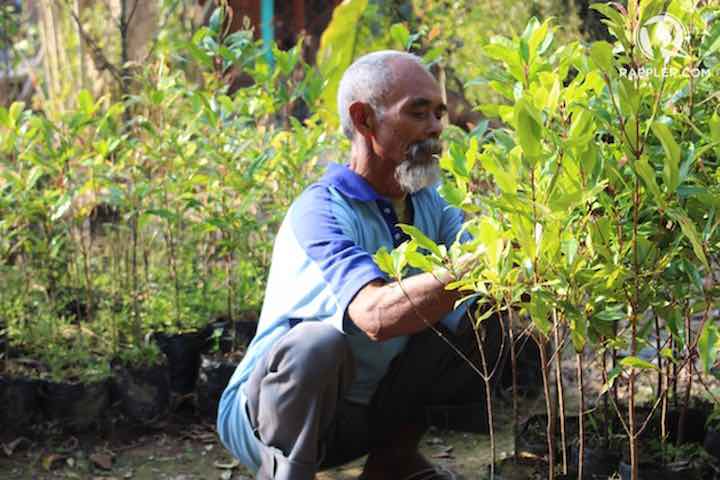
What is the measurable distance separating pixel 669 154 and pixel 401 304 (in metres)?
0.69

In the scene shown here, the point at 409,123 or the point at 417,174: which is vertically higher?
the point at 409,123

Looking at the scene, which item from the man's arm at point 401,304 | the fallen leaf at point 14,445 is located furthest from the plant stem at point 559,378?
the fallen leaf at point 14,445

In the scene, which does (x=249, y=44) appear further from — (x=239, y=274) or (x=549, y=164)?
(x=549, y=164)

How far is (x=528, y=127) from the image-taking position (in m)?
1.55

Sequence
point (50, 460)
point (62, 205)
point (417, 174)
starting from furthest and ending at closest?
1. point (62, 205)
2. point (50, 460)
3. point (417, 174)

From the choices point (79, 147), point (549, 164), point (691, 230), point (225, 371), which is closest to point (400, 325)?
point (549, 164)

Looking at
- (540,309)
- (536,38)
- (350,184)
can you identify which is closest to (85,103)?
(350,184)

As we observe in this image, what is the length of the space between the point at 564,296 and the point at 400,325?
0.44 metres

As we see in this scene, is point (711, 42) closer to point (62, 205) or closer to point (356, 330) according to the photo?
point (356, 330)

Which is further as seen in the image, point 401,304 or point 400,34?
point 400,34

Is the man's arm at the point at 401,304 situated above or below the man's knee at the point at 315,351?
above

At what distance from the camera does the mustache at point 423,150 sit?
2494 millimetres

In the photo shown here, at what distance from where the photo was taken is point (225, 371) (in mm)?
3264

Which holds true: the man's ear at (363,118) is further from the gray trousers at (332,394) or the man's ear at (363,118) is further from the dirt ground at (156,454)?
the dirt ground at (156,454)
